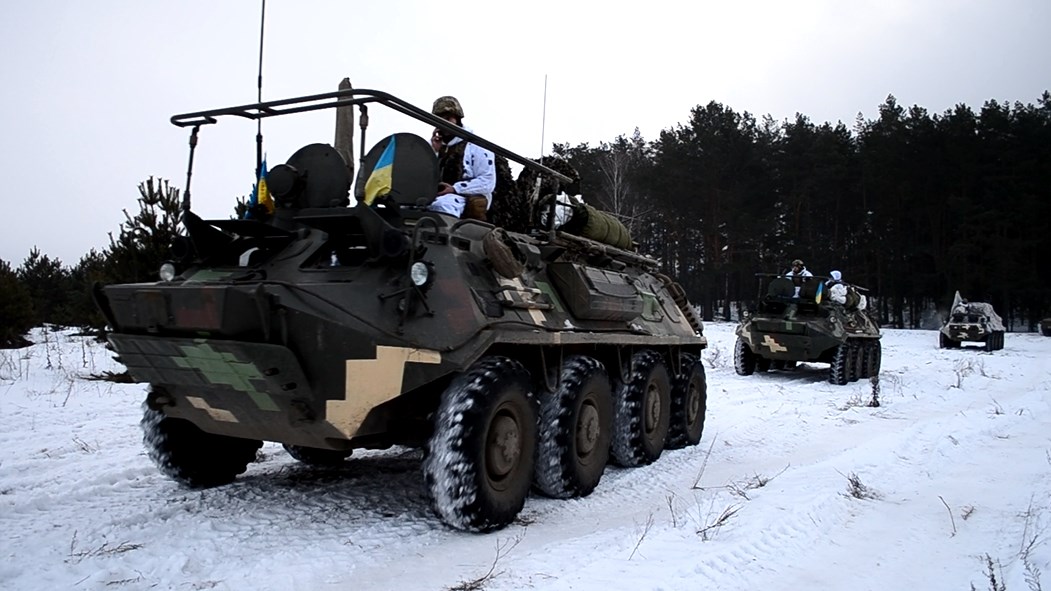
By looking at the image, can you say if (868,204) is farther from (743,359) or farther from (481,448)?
(481,448)

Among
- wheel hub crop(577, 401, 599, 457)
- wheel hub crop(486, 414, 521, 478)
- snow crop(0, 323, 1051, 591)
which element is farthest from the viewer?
wheel hub crop(577, 401, 599, 457)

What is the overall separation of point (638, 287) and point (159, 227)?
23.7ft

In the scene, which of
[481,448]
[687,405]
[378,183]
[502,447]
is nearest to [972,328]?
[687,405]

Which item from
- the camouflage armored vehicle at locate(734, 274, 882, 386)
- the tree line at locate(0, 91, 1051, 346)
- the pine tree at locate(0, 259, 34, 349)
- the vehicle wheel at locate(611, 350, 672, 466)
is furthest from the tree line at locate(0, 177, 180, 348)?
the tree line at locate(0, 91, 1051, 346)

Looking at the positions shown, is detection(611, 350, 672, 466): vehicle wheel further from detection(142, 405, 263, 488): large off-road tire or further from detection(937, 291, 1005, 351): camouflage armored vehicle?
detection(937, 291, 1005, 351): camouflage armored vehicle

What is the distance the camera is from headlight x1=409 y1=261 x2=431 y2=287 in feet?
14.7

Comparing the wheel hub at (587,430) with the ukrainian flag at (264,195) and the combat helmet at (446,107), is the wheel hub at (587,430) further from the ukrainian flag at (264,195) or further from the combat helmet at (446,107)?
the ukrainian flag at (264,195)

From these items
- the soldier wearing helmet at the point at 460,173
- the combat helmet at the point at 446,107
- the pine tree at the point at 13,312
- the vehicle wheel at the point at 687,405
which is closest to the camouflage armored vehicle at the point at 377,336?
the soldier wearing helmet at the point at 460,173

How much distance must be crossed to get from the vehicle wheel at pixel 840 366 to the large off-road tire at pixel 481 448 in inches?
476

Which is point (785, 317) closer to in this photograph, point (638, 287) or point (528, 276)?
point (638, 287)


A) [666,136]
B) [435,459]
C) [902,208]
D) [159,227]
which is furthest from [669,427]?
[902,208]

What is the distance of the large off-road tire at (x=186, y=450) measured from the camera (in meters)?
5.62

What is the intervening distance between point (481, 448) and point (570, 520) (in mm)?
1053

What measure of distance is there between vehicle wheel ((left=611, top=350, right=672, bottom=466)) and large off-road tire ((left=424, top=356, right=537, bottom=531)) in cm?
208
